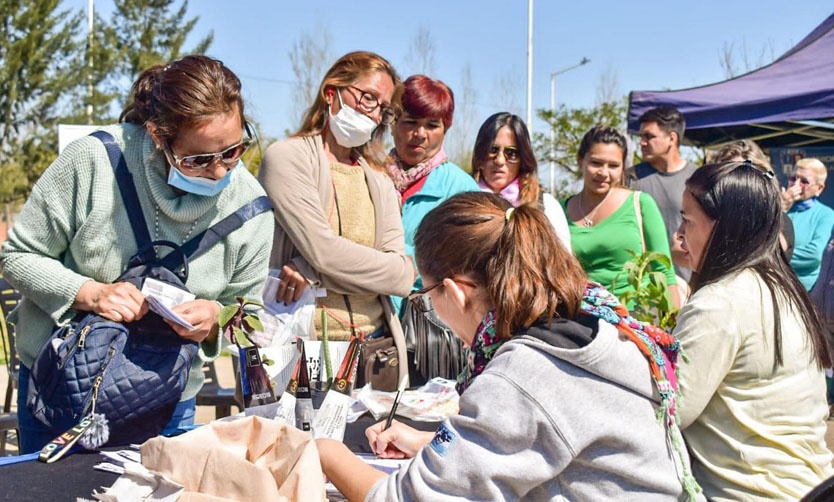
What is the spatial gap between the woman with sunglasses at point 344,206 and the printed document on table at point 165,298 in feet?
2.15

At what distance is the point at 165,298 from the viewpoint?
1854 mm

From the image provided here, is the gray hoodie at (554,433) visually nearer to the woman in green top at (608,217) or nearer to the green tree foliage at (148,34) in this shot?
the woman in green top at (608,217)

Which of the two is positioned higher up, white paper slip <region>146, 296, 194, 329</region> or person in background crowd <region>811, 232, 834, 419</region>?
white paper slip <region>146, 296, 194, 329</region>

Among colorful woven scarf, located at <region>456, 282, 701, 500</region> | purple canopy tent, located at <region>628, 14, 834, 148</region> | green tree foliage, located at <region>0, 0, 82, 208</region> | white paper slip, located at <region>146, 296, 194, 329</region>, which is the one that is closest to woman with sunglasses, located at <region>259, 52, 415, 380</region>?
Result: white paper slip, located at <region>146, 296, 194, 329</region>

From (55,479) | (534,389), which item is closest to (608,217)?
(534,389)

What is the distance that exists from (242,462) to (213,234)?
83cm

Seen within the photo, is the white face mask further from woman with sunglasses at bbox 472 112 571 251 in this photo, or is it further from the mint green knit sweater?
woman with sunglasses at bbox 472 112 571 251

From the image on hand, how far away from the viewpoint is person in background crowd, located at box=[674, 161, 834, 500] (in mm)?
1774

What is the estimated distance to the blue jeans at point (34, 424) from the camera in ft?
6.12

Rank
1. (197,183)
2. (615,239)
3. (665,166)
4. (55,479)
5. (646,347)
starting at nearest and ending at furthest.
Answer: (646,347) < (55,479) < (197,183) < (615,239) < (665,166)

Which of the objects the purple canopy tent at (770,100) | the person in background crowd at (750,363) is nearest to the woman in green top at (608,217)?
the person in background crowd at (750,363)

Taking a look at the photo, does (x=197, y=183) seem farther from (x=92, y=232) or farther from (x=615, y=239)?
(x=615, y=239)

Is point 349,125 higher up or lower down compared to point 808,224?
higher up

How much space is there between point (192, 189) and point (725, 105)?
5.30 metres
